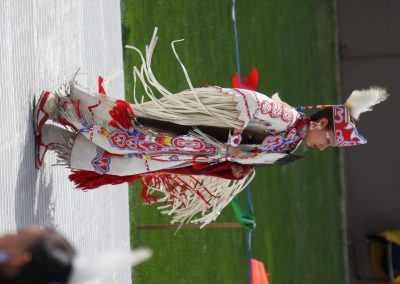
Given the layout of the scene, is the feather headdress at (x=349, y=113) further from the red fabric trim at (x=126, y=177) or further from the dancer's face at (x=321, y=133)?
the red fabric trim at (x=126, y=177)

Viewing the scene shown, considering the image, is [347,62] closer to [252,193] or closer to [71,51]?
[252,193]

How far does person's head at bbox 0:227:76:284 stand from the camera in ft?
5.34

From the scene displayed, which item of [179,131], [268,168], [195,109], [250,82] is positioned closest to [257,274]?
[250,82]

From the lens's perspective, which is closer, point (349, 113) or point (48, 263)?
point (48, 263)

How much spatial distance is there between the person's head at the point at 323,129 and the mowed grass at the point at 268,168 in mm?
1911

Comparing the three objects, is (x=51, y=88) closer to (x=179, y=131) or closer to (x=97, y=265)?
(x=179, y=131)

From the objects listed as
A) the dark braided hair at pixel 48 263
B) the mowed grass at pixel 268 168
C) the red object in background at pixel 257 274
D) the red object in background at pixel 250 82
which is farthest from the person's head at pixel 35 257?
the red object in background at pixel 257 274

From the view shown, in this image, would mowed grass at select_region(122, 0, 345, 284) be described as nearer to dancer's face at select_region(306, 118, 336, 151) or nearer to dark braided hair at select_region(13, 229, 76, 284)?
dancer's face at select_region(306, 118, 336, 151)

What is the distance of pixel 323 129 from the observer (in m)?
3.52

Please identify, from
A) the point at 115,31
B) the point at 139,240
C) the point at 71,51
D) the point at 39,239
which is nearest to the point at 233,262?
the point at 139,240

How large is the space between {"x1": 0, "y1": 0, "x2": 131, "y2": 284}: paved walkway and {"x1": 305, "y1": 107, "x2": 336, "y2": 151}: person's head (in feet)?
3.95

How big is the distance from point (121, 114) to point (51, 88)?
1.74 ft

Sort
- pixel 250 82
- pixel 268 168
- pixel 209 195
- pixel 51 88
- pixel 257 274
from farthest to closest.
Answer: pixel 268 168, pixel 257 274, pixel 250 82, pixel 209 195, pixel 51 88

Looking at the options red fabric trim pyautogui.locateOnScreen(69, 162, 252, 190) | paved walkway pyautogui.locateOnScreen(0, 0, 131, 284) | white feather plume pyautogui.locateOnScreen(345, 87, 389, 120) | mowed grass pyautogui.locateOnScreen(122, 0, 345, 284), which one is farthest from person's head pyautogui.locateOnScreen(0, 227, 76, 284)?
mowed grass pyautogui.locateOnScreen(122, 0, 345, 284)
